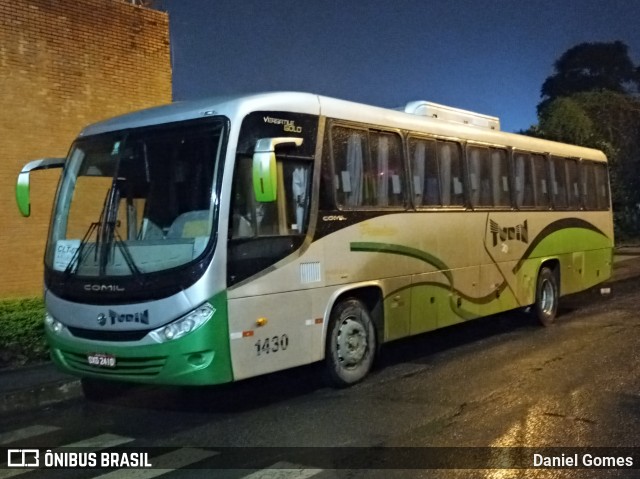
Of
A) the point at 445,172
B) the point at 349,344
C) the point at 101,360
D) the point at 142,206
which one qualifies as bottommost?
the point at 349,344

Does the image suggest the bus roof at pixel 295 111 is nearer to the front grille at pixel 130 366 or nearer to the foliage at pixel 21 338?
the front grille at pixel 130 366

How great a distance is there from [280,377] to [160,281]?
117 inches

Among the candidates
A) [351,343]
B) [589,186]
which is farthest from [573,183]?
[351,343]

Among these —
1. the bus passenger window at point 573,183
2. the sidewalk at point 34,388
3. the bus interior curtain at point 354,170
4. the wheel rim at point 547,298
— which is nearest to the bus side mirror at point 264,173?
the bus interior curtain at point 354,170

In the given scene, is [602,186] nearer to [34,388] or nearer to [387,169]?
[387,169]

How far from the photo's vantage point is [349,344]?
841 centimetres

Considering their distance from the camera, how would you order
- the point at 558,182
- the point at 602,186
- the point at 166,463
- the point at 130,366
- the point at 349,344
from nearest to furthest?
1. the point at 166,463
2. the point at 130,366
3. the point at 349,344
4. the point at 558,182
5. the point at 602,186

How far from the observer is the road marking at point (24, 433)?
696 centimetres

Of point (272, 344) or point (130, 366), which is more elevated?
point (272, 344)

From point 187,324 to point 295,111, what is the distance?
8.11ft

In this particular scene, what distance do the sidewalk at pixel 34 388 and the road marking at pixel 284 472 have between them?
3630 millimetres

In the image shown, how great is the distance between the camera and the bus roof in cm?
722

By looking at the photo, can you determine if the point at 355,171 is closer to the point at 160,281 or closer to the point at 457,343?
the point at 160,281

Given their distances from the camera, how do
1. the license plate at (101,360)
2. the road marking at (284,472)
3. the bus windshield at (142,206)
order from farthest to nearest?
1. the license plate at (101,360)
2. the bus windshield at (142,206)
3. the road marking at (284,472)
